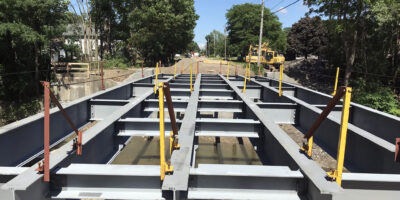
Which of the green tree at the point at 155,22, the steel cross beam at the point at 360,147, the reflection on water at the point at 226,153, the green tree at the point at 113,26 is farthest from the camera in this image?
the green tree at the point at 113,26

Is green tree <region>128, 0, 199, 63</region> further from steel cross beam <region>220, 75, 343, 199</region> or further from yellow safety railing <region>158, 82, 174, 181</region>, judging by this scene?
yellow safety railing <region>158, 82, 174, 181</region>

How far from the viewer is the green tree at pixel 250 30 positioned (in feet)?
200

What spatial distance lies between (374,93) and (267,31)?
52304mm

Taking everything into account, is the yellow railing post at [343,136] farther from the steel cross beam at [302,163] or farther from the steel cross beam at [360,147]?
the steel cross beam at [360,147]

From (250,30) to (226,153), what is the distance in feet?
177

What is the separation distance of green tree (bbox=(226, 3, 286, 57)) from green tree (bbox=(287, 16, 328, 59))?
4.67 m

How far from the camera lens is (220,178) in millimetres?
2678

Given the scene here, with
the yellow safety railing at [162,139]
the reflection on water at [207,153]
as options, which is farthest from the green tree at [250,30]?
the yellow safety railing at [162,139]

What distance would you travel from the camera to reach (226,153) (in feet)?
44.9

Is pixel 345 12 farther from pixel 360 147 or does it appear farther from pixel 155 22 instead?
pixel 155 22

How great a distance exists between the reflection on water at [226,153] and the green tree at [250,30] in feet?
161

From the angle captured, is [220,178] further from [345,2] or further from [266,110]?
[345,2]

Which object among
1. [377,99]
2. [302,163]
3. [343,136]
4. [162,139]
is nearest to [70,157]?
[162,139]

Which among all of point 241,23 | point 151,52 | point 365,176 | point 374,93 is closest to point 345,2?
point 374,93
